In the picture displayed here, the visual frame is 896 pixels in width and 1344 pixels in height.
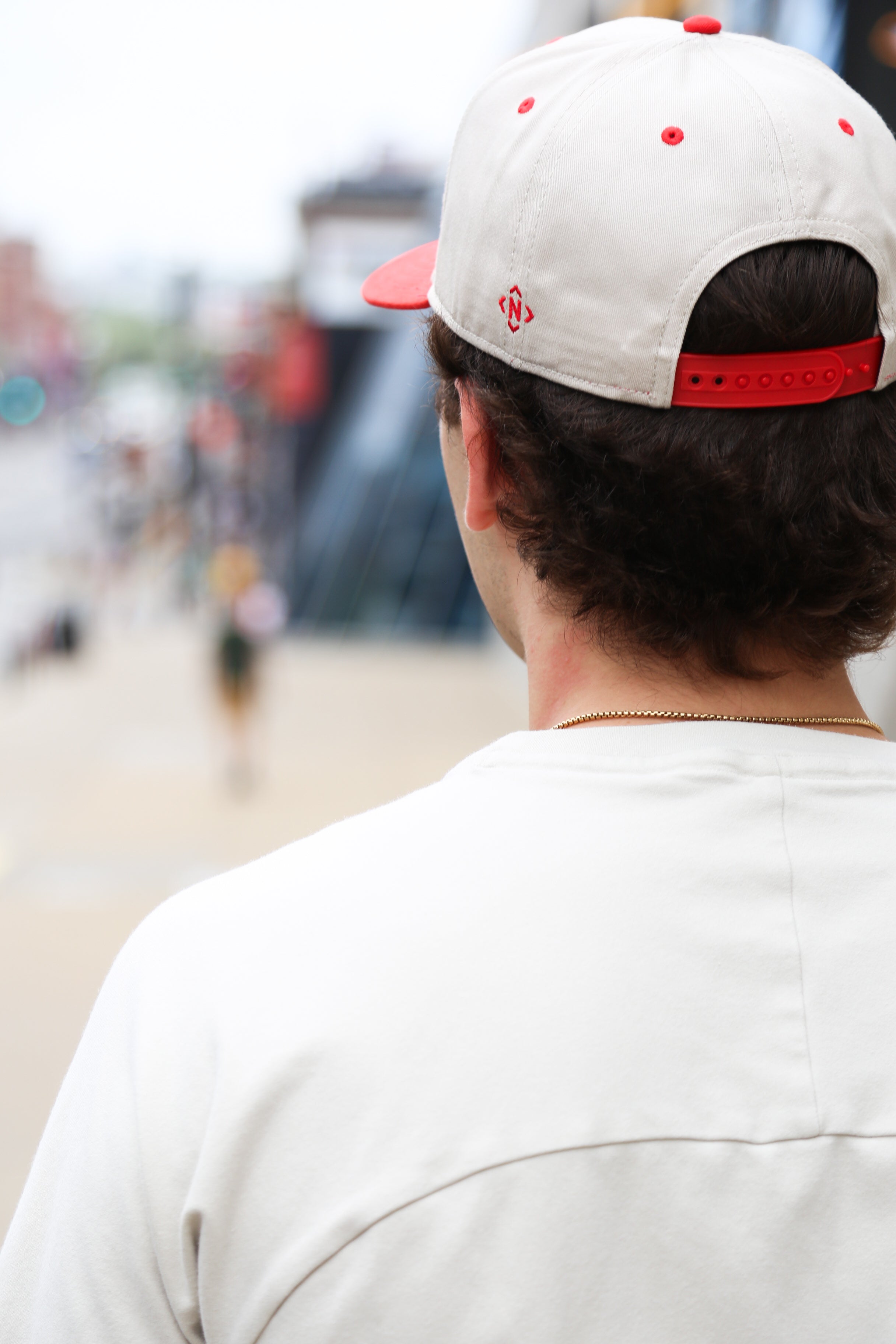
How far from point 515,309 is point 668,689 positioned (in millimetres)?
304

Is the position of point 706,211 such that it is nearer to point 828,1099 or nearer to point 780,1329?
point 828,1099

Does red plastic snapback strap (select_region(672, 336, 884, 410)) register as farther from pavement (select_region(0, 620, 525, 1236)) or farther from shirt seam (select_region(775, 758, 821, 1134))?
pavement (select_region(0, 620, 525, 1236))

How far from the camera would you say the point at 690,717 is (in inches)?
36.5

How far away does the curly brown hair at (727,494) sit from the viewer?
0.88 m

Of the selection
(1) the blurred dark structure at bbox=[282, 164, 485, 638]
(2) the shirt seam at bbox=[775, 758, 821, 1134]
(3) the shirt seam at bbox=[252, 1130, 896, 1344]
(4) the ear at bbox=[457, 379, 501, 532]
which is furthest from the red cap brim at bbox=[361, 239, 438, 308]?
(1) the blurred dark structure at bbox=[282, 164, 485, 638]

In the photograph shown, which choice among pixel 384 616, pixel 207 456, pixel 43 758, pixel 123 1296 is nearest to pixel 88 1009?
pixel 123 1296

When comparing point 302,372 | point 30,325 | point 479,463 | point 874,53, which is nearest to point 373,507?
point 302,372

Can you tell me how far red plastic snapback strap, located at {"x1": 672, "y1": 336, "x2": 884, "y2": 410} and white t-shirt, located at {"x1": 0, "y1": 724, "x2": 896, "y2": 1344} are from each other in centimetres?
26

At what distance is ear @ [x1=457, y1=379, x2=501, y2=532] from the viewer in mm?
989

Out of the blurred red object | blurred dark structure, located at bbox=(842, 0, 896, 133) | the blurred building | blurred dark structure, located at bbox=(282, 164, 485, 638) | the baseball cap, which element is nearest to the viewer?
the baseball cap

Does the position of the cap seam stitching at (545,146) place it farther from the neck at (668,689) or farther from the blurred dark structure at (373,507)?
the blurred dark structure at (373,507)

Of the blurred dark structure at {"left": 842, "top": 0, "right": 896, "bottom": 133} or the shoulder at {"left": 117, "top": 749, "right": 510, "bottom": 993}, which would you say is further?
the blurred dark structure at {"left": 842, "top": 0, "right": 896, "bottom": 133}

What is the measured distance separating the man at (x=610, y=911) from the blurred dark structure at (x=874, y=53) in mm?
4451

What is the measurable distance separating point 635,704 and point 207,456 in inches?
1043
